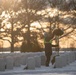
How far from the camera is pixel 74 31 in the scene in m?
51.6

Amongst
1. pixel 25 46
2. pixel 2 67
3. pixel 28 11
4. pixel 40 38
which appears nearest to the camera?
pixel 2 67

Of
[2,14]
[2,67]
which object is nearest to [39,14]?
[2,14]

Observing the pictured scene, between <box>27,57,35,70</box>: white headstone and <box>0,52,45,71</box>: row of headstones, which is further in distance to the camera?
<box>27,57,35,70</box>: white headstone

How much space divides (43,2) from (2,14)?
18.6 ft

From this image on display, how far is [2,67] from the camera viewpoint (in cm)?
1712

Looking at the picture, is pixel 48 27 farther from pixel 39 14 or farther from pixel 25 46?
pixel 25 46

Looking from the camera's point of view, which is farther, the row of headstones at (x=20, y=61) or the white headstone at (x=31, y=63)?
the white headstone at (x=31, y=63)

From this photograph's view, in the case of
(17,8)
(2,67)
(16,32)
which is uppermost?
(17,8)

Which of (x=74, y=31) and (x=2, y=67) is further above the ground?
(x=74, y=31)

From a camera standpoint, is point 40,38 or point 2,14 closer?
point 2,14

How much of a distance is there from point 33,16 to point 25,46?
496 cm

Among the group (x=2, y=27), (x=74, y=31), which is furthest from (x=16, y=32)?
(x=74, y=31)

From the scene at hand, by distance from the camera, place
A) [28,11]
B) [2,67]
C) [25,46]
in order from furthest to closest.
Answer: [28,11]
[25,46]
[2,67]

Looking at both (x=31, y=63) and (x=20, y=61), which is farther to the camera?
(x=20, y=61)
